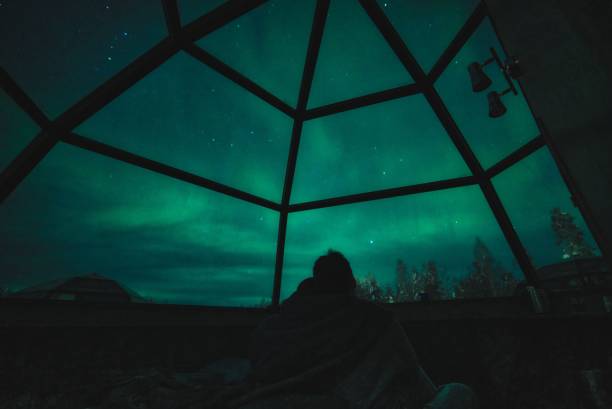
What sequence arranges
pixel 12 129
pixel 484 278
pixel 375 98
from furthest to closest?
pixel 484 278
pixel 375 98
pixel 12 129

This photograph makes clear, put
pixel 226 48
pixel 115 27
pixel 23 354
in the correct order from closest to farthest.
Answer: pixel 23 354, pixel 115 27, pixel 226 48

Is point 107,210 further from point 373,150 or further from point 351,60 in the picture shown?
point 351,60

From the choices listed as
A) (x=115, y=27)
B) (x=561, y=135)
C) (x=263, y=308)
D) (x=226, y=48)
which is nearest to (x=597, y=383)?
(x=561, y=135)

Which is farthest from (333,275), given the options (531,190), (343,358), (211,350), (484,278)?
(484,278)

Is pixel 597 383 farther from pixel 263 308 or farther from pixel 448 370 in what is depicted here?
pixel 263 308

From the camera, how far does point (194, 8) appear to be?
132 inches

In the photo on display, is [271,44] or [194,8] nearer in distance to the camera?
[194,8]

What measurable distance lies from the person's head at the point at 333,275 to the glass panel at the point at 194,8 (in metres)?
3.89

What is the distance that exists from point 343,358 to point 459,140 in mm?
4443

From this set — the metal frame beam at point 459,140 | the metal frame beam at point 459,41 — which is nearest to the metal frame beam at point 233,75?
the metal frame beam at point 459,140

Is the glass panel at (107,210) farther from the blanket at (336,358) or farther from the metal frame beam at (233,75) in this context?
the blanket at (336,358)

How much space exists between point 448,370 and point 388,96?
4422 millimetres

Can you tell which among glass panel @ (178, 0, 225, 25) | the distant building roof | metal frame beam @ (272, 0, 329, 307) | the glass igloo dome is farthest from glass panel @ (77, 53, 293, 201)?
the distant building roof

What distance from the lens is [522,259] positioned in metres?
3.95
